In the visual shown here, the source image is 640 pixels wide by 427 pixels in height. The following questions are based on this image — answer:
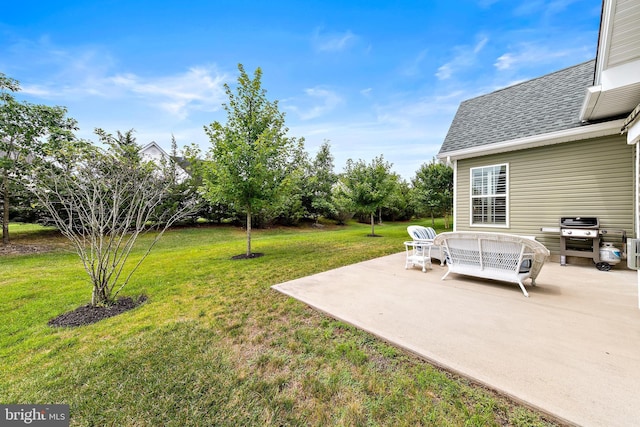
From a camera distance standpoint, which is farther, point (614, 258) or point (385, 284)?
point (614, 258)

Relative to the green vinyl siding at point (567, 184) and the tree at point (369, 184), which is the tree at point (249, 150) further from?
the green vinyl siding at point (567, 184)

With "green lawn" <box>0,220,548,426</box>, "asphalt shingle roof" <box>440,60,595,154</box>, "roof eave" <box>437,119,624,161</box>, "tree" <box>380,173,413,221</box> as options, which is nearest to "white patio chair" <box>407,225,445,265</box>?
"roof eave" <box>437,119,624,161</box>

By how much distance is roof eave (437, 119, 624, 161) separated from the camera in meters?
5.21

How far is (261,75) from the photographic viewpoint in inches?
289

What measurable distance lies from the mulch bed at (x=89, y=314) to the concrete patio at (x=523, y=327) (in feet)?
8.17

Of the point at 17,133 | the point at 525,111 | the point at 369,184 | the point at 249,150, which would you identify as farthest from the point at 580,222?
the point at 17,133

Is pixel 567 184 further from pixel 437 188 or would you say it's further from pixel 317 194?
pixel 317 194

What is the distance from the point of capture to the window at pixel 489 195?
22.6ft

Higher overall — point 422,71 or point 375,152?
point 422,71

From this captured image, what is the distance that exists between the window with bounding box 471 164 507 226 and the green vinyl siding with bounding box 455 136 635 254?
164 millimetres

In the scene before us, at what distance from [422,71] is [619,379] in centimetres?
1246

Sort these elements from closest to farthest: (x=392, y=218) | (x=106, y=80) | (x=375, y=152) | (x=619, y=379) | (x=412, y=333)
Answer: (x=619, y=379) < (x=412, y=333) < (x=106, y=80) < (x=375, y=152) < (x=392, y=218)

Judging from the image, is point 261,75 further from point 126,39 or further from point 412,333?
point 412,333

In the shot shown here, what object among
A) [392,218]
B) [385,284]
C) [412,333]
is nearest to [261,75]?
[385,284]
